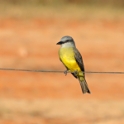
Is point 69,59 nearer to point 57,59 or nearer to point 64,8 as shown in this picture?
point 57,59

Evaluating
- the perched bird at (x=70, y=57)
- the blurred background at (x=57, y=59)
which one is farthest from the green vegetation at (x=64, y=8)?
the perched bird at (x=70, y=57)

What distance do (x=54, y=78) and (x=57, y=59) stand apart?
2.86 metres

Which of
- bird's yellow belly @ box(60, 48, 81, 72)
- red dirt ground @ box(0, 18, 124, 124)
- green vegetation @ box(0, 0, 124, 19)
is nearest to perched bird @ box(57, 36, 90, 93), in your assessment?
bird's yellow belly @ box(60, 48, 81, 72)

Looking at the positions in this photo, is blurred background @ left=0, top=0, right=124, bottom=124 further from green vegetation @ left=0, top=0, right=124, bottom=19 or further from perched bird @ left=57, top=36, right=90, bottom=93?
perched bird @ left=57, top=36, right=90, bottom=93

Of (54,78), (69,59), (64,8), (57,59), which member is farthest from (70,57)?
(64,8)

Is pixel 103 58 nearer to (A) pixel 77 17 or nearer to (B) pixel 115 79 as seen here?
(B) pixel 115 79

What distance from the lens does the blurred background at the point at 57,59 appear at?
1591 cm

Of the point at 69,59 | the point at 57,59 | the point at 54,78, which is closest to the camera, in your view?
the point at 69,59

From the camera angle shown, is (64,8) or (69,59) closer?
→ (69,59)

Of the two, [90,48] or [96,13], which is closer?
[90,48]

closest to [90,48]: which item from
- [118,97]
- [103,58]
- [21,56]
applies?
[103,58]

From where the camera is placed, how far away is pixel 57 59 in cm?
2277

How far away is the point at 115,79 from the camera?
20.0 meters

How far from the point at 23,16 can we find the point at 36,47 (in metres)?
6.89
